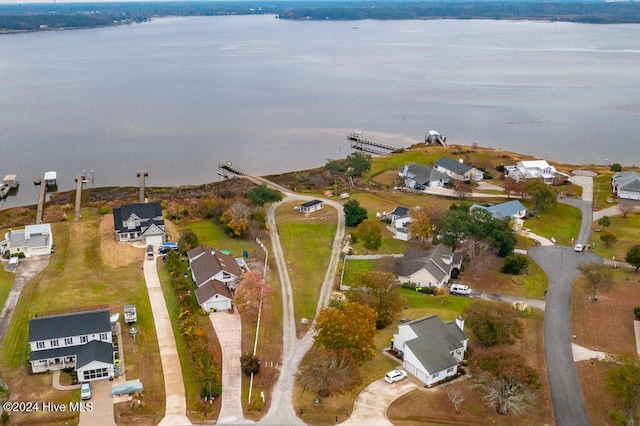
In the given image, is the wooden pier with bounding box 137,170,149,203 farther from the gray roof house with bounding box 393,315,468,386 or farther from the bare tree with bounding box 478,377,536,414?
the bare tree with bounding box 478,377,536,414

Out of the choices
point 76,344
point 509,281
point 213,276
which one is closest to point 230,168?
point 213,276

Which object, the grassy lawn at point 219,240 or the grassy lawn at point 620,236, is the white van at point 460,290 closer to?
the grassy lawn at point 620,236


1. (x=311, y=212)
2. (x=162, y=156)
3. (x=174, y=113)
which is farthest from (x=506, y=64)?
(x=311, y=212)

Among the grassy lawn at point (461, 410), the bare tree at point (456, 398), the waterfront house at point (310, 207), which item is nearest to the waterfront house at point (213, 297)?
the grassy lawn at point (461, 410)

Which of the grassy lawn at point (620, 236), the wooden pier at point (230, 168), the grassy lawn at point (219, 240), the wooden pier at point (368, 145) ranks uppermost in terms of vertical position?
the grassy lawn at point (620, 236)

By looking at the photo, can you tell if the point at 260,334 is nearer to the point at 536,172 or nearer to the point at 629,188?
the point at 536,172

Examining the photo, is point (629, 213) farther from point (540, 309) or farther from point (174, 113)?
point (174, 113)
